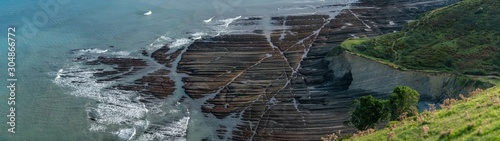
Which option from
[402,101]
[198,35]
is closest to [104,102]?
[198,35]

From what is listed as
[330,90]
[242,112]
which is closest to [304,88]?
[330,90]

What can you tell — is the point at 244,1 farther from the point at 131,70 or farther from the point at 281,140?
the point at 281,140

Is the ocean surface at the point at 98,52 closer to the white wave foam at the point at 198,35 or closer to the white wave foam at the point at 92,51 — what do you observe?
the white wave foam at the point at 198,35

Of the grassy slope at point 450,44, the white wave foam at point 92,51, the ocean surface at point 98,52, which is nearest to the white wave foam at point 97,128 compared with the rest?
the ocean surface at point 98,52

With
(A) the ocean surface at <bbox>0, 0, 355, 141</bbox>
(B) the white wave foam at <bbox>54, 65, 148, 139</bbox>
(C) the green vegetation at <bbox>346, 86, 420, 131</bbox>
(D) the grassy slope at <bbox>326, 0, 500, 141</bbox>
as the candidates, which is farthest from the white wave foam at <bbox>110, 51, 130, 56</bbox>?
(C) the green vegetation at <bbox>346, 86, 420, 131</bbox>

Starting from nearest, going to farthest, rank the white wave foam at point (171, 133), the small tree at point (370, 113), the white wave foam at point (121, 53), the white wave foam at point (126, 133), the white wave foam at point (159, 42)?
the small tree at point (370, 113)
the white wave foam at point (126, 133)
the white wave foam at point (171, 133)
the white wave foam at point (121, 53)
the white wave foam at point (159, 42)

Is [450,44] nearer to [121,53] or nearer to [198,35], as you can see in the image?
[198,35]
